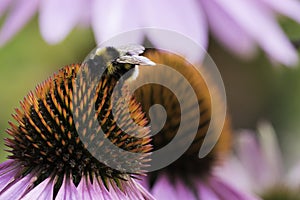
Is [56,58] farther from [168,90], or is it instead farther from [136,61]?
[136,61]

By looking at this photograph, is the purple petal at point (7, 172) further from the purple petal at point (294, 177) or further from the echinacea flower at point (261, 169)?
the purple petal at point (294, 177)

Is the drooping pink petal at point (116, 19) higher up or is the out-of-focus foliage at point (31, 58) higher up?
the drooping pink petal at point (116, 19)

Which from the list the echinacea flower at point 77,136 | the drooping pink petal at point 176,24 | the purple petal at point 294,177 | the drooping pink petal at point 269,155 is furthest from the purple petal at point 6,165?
the purple petal at point 294,177

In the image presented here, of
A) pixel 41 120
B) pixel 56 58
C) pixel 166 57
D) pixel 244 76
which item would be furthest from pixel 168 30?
pixel 244 76

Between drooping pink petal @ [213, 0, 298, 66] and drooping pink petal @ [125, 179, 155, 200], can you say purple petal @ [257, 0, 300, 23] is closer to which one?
drooping pink petal @ [213, 0, 298, 66]

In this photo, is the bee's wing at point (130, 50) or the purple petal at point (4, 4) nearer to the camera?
the bee's wing at point (130, 50)

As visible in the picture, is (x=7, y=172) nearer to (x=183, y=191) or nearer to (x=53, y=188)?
(x=53, y=188)

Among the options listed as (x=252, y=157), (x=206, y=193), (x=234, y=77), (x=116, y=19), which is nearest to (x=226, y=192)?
(x=206, y=193)
